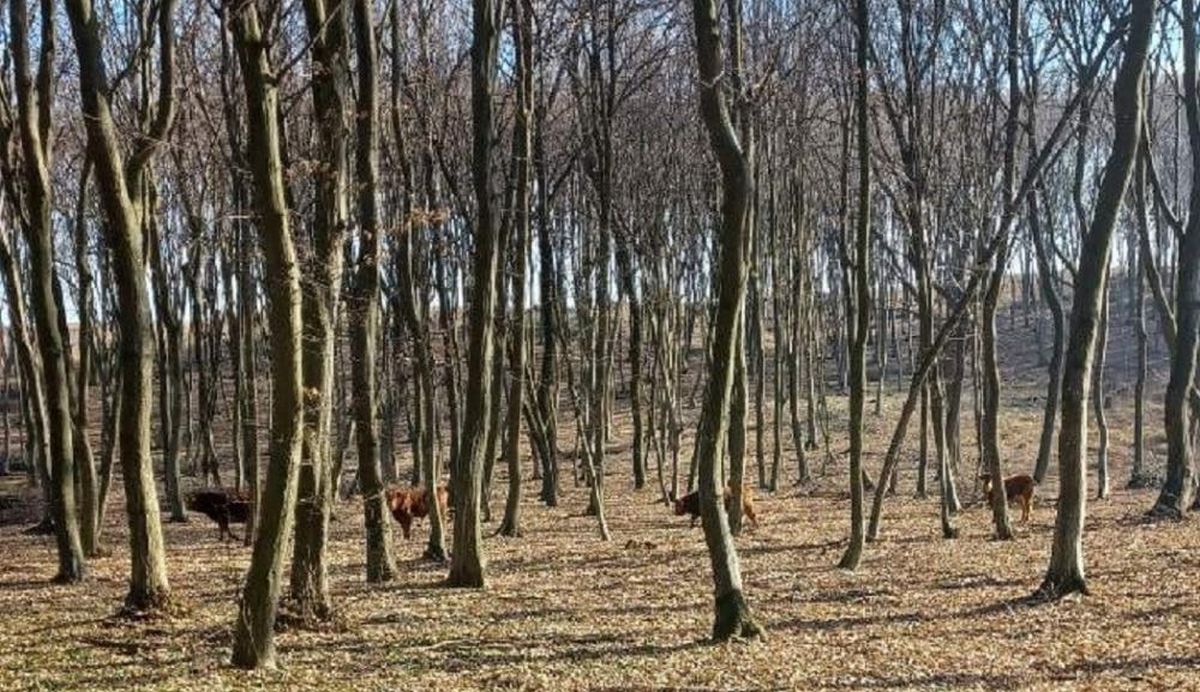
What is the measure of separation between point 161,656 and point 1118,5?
1550cm

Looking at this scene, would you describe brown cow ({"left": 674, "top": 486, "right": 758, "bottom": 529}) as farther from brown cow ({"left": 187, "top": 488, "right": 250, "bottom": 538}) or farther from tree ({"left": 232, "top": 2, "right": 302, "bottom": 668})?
tree ({"left": 232, "top": 2, "right": 302, "bottom": 668})

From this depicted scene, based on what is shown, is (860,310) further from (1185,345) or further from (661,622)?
(1185,345)

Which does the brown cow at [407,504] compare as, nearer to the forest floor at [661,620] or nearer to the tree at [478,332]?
the forest floor at [661,620]

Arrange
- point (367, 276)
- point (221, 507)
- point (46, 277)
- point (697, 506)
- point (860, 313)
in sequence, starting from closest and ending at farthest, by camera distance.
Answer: point (367, 276) → point (46, 277) → point (860, 313) → point (221, 507) → point (697, 506)

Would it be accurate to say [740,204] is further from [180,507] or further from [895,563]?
[180,507]

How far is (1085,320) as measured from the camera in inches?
417

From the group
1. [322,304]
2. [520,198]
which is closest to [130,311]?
[322,304]

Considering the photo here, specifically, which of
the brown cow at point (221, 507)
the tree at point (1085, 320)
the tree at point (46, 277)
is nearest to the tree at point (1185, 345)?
the tree at point (1085, 320)

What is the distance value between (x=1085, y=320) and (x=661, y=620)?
4.75 m

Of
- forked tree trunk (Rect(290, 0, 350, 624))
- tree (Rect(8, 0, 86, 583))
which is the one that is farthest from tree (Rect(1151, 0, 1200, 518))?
tree (Rect(8, 0, 86, 583))

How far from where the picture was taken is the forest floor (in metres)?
8.30

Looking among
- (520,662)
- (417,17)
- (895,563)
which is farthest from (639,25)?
(520,662)

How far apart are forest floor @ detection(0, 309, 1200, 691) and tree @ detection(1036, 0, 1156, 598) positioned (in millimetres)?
413

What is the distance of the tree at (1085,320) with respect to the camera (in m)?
10.6
